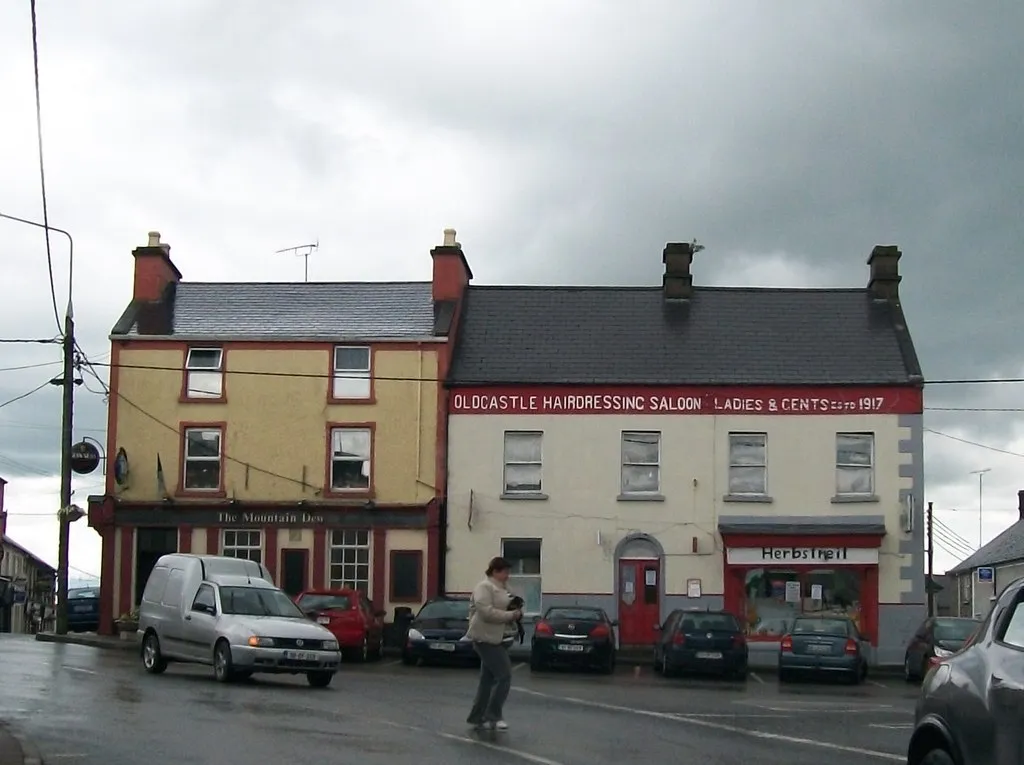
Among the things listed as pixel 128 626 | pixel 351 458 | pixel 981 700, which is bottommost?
pixel 128 626

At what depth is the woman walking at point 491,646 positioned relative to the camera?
A: 14.8 meters

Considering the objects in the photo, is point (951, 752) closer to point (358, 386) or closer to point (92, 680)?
point (92, 680)

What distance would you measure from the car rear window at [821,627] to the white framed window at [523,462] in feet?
32.3

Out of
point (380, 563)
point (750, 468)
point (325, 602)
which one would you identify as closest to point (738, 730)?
point (325, 602)

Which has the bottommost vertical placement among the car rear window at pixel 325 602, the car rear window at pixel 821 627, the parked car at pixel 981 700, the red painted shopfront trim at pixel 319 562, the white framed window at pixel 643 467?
the car rear window at pixel 821 627

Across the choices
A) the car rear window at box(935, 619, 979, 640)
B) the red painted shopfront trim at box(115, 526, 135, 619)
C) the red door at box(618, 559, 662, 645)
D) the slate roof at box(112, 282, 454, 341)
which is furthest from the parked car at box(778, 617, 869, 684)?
the red painted shopfront trim at box(115, 526, 135, 619)

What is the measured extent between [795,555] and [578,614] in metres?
8.89

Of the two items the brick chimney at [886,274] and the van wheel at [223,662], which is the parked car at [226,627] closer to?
the van wheel at [223,662]

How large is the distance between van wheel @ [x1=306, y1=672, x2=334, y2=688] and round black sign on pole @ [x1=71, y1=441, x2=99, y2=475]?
1893 cm

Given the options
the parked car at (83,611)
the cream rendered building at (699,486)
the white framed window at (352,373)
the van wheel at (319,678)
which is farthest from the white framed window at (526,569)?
the van wheel at (319,678)

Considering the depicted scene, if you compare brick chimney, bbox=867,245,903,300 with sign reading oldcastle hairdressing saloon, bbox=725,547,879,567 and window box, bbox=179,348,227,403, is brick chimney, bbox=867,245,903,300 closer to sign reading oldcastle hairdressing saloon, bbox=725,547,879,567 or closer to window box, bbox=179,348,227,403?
sign reading oldcastle hairdressing saloon, bbox=725,547,879,567

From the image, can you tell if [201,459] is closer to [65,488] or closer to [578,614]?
[65,488]

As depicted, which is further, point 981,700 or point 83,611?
point 83,611

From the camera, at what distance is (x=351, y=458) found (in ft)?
124
